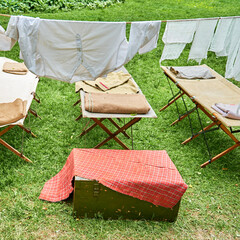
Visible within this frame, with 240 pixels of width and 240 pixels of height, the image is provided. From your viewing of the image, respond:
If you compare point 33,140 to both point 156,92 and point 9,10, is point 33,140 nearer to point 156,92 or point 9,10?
point 156,92

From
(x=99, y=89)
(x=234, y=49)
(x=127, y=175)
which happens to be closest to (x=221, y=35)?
(x=234, y=49)

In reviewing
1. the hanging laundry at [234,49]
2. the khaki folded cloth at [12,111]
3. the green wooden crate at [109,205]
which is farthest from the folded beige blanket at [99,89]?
the green wooden crate at [109,205]

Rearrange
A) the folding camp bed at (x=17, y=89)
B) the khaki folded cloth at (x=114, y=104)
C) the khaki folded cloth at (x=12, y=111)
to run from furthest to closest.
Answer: the folding camp bed at (x=17, y=89)
the khaki folded cloth at (x=114, y=104)
the khaki folded cloth at (x=12, y=111)

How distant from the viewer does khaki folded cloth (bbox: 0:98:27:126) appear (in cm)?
333

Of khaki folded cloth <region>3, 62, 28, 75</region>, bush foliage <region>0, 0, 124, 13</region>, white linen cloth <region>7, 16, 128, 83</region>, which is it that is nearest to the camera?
white linen cloth <region>7, 16, 128, 83</region>

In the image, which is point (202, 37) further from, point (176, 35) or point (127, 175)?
point (127, 175)

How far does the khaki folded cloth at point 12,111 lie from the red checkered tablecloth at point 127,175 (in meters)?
0.80

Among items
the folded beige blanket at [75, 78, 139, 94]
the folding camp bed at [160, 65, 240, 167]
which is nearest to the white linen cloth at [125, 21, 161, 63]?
the folded beige blanket at [75, 78, 139, 94]

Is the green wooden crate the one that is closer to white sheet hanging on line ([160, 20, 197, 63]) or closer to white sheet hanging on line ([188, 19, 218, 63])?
white sheet hanging on line ([160, 20, 197, 63])

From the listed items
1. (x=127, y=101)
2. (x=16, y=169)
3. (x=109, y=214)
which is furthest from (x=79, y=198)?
(x=127, y=101)

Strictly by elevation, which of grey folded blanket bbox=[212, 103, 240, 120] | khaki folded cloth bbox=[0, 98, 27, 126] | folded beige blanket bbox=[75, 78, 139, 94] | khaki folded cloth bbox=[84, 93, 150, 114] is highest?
grey folded blanket bbox=[212, 103, 240, 120]

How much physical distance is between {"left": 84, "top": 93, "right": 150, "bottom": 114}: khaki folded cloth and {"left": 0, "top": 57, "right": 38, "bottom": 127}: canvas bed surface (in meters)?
0.82

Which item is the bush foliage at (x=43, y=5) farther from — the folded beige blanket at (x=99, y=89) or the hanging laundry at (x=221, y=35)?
the hanging laundry at (x=221, y=35)

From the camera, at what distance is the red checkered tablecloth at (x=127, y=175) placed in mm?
2711
